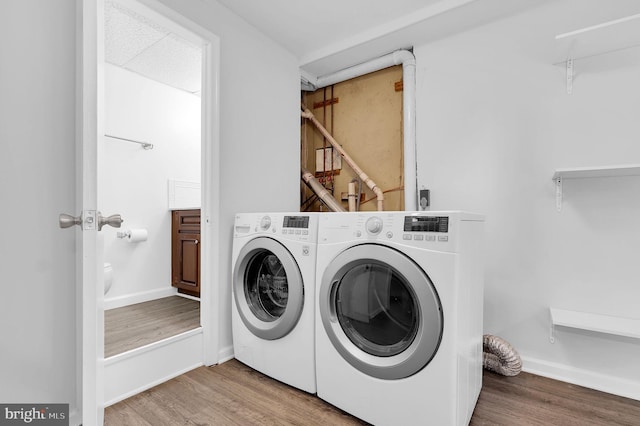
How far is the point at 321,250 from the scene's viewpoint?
1.56 meters

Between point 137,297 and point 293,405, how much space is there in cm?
213

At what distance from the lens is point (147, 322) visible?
2.32 m

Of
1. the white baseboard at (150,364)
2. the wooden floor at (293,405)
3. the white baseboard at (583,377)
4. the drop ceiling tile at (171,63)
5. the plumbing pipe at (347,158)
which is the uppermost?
the drop ceiling tile at (171,63)

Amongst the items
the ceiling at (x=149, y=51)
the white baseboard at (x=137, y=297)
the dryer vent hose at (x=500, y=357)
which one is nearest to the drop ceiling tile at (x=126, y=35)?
the ceiling at (x=149, y=51)

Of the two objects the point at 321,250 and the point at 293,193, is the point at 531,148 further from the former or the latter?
the point at 293,193

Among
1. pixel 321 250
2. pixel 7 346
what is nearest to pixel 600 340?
pixel 321 250

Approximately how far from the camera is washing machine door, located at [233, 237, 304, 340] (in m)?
1.67

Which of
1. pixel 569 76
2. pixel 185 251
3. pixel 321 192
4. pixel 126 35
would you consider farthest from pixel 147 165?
pixel 569 76

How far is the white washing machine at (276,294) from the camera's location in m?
1.63

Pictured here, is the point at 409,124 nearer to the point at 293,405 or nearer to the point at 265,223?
the point at 265,223

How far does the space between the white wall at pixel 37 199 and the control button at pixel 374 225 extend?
4.29 ft

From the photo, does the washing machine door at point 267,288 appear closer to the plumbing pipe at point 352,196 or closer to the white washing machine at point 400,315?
the white washing machine at point 400,315

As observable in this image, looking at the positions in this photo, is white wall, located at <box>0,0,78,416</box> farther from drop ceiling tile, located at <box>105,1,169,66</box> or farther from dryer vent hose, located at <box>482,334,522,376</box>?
dryer vent hose, located at <box>482,334,522,376</box>

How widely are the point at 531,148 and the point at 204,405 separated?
2380 millimetres
